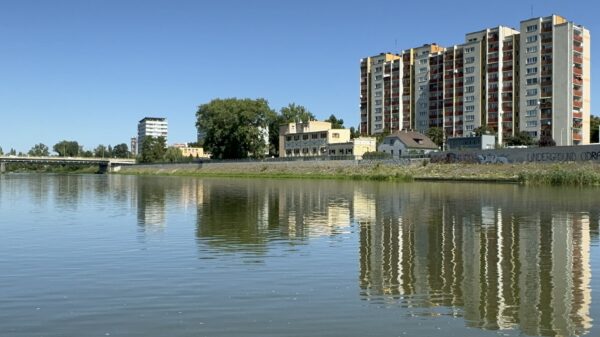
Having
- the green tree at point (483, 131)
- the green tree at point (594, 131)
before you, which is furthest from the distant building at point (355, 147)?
the green tree at point (594, 131)

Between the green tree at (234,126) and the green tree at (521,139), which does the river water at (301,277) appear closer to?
the green tree at (521,139)

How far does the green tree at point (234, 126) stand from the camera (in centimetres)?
14900

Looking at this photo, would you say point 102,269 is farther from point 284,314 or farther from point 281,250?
point 284,314

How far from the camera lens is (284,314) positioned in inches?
459

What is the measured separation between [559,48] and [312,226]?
403 feet

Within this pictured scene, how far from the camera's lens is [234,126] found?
15062 centimetres

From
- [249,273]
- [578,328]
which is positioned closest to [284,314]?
[249,273]

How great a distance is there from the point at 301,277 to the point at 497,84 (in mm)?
140423

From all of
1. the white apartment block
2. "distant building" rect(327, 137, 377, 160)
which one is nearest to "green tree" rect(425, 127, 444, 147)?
"distant building" rect(327, 137, 377, 160)

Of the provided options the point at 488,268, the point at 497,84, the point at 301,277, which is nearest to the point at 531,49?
the point at 497,84

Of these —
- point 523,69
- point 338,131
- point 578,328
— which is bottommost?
point 578,328

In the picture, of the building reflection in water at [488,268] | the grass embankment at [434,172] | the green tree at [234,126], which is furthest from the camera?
the green tree at [234,126]

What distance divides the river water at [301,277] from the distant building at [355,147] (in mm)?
109349

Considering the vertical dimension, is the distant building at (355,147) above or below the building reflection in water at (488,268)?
above
